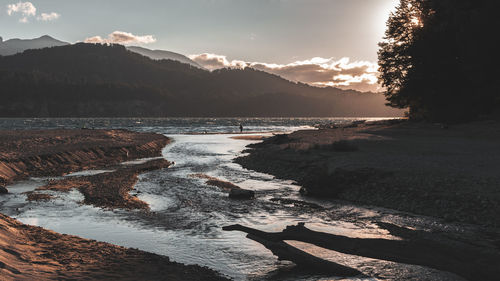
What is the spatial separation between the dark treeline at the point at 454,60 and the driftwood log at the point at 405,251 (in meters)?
35.6

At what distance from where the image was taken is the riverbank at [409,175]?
45.6ft

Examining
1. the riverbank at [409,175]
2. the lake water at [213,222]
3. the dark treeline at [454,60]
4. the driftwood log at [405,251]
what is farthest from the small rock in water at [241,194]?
the dark treeline at [454,60]

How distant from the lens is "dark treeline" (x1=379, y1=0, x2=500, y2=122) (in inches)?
1489

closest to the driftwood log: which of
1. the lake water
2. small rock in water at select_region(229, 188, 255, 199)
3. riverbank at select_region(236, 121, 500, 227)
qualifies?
the lake water

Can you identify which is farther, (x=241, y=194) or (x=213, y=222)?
(x=241, y=194)

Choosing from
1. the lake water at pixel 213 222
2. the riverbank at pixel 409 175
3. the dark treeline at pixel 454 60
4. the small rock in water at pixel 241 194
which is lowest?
the lake water at pixel 213 222

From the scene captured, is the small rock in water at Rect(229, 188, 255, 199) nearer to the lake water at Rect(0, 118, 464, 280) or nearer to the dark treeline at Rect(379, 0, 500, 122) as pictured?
the lake water at Rect(0, 118, 464, 280)

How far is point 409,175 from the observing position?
18.0 m

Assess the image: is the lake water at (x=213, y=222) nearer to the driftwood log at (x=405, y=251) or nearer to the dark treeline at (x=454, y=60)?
the driftwood log at (x=405, y=251)

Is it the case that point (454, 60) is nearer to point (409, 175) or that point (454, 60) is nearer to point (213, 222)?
point (409, 175)

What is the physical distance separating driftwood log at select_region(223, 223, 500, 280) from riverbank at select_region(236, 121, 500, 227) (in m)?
3.17

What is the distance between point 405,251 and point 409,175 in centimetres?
908

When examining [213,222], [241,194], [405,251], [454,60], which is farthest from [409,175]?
[454,60]

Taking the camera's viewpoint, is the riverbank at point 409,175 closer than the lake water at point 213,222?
No
